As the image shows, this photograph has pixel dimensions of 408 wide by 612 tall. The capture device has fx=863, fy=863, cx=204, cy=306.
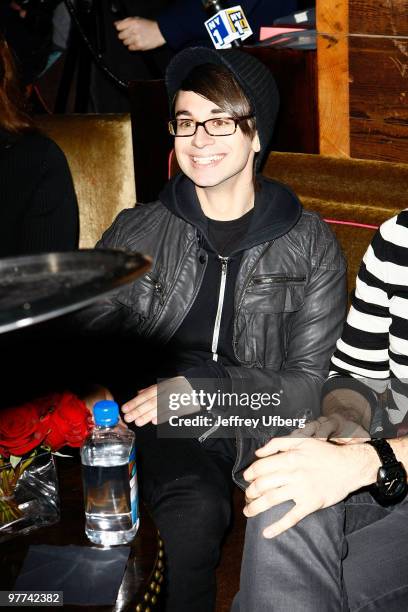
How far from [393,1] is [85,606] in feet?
5.12

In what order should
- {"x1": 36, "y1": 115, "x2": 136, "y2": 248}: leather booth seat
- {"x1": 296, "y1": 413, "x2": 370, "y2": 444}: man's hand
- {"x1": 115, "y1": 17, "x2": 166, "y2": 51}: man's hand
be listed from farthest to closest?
{"x1": 115, "y1": 17, "x2": 166, "y2": 51}: man's hand
{"x1": 36, "y1": 115, "x2": 136, "y2": 248}: leather booth seat
{"x1": 296, "y1": 413, "x2": 370, "y2": 444}: man's hand

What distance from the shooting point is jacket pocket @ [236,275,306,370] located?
6.21 ft

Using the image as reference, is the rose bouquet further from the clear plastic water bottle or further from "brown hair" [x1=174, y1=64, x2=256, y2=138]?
"brown hair" [x1=174, y1=64, x2=256, y2=138]

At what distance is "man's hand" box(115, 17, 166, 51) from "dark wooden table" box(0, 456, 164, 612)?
2277 mm

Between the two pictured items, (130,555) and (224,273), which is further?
(224,273)

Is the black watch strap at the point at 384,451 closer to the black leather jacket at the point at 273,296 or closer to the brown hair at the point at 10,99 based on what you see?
the black leather jacket at the point at 273,296

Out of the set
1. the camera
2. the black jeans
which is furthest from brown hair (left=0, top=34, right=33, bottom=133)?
the camera

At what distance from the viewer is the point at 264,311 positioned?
74.3 inches

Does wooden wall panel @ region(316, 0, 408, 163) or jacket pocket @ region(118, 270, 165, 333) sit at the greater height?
wooden wall panel @ region(316, 0, 408, 163)

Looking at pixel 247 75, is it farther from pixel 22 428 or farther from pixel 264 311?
pixel 22 428

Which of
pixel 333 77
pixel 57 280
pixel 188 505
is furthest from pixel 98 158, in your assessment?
pixel 57 280

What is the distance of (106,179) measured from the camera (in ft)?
8.89

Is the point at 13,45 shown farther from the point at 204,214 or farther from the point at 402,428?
the point at 402,428

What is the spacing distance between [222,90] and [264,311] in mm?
506
